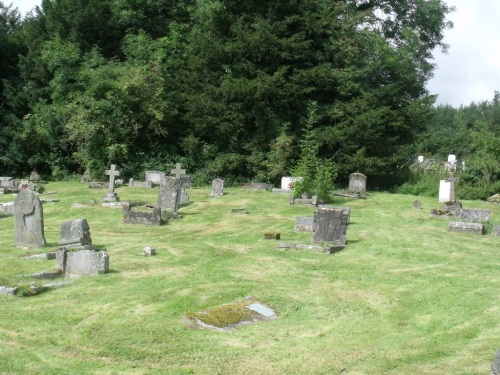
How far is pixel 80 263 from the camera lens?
532 inches

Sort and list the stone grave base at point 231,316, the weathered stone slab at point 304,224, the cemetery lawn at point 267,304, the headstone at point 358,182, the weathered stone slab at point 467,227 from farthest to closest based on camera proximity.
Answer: the headstone at point 358,182, the weathered stone slab at point 467,227, the weathered stone slab at point 304,224, the stone grave base at point 231,316, the cemetery lawn at point 267,304

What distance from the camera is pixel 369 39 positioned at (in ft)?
123

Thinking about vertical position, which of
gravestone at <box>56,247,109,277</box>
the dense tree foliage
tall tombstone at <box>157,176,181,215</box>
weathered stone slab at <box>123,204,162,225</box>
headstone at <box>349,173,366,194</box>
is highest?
the dense tree foliage

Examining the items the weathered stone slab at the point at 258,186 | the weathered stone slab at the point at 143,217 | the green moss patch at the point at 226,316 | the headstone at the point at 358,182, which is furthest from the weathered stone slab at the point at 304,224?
the weathered stone slab at the point at 258,186

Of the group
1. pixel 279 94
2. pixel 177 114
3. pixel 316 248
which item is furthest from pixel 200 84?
pixel 316 248

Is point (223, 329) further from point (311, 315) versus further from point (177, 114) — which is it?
point (177, 114)

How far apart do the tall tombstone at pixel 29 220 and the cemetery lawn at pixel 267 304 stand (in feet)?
1.39

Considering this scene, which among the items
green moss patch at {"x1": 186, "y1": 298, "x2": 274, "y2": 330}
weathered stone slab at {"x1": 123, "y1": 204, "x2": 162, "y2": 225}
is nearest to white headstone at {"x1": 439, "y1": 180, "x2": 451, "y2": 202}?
weathered stone slab at {"x1": 123, "y1": 204, "x2": 162, "y2": 225}

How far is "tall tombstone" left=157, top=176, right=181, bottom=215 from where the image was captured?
23594 mm

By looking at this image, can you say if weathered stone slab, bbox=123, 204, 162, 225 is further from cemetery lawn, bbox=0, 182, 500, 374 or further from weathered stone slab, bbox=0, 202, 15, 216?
weathered stone slab, bbox=0, 202, 15, 216

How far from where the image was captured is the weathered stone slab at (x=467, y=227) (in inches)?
792

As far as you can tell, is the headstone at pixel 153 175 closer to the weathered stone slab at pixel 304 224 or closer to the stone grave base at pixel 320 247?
the weathered stone slab at pixel 304 224

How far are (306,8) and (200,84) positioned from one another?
24.8 feet

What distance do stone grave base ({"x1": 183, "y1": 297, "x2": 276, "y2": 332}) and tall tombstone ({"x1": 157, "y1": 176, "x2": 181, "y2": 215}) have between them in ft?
40.5
